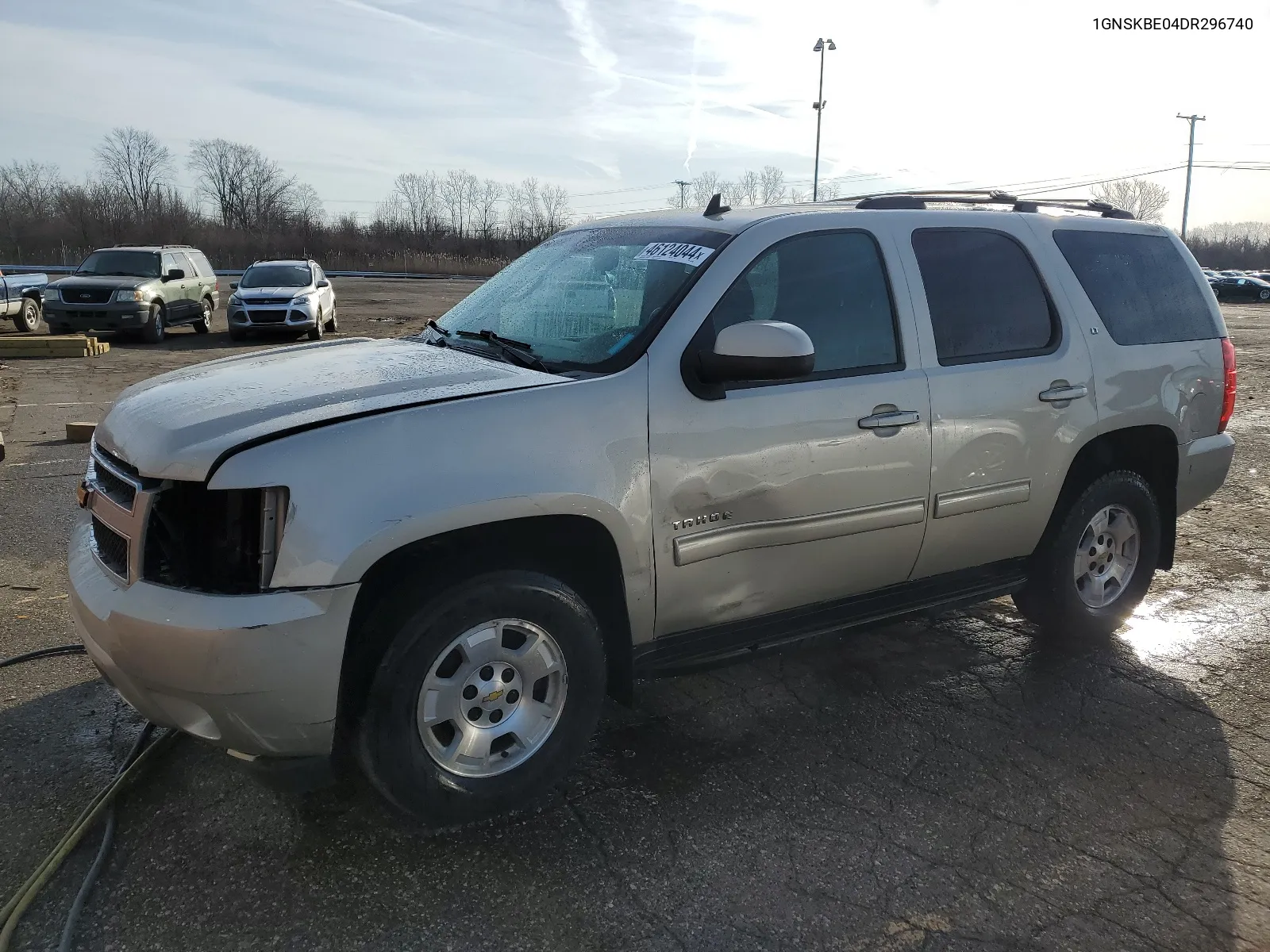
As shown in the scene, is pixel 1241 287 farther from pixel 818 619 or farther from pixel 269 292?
pixel 818 619

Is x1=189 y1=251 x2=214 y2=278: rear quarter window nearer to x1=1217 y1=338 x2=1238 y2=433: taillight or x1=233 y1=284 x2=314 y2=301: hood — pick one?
x1=233 y1=284 x2=314 y2=301: hood

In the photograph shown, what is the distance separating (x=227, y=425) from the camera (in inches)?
108

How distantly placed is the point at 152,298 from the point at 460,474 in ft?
58.9

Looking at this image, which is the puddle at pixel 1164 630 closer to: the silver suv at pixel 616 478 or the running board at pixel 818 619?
the silver suv at pixel 616 478

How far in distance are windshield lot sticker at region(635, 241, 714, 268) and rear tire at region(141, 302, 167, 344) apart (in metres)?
17.0

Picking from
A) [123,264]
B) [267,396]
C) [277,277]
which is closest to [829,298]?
[267,396]

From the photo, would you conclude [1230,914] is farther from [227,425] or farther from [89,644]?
[89,644]

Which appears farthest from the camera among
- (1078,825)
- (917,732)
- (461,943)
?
(917,732)

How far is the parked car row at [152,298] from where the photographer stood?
58.4 feet

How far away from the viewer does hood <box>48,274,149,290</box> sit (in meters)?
17.9

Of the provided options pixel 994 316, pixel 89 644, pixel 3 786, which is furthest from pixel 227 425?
pixel 994 316

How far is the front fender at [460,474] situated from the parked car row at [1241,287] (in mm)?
49631

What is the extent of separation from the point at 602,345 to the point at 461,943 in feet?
6.11

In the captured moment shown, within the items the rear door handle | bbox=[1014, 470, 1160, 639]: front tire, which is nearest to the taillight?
bbox=[1014, 470, 1160, 639]: front tire
